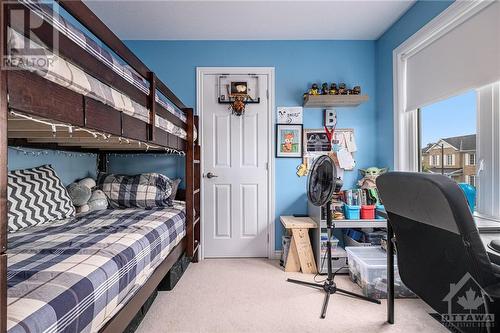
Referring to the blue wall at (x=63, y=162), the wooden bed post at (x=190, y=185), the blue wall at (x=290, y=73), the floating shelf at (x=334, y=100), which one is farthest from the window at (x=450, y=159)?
the blue wall at (x=63, y=162)

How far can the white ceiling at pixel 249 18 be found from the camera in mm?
2320

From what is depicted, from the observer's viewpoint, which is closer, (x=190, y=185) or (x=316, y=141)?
(x=190, y=185)

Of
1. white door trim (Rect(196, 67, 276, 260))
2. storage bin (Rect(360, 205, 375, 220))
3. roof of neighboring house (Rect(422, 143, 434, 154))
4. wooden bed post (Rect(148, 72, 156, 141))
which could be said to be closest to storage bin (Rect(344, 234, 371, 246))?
storage bin (Rect(360, 205, 375, 220))

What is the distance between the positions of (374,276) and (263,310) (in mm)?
912

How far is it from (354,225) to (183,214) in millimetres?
1617

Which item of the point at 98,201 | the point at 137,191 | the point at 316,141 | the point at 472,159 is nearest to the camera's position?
the point at 472,159

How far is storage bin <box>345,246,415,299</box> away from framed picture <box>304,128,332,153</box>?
1.17m

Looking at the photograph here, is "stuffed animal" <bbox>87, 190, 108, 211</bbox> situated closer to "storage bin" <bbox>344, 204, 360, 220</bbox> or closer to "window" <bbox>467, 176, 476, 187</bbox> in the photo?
"storage bin" <bbox>344, 204, 360, 220</bbox>

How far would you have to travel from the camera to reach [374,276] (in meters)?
2.04

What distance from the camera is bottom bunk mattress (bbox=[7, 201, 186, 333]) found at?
0.78m

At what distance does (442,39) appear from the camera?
6.59 feet

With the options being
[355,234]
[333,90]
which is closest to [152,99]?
[333,90]

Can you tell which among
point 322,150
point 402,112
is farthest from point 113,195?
point 402,112

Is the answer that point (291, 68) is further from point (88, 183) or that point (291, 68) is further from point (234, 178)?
point (88, 183)
